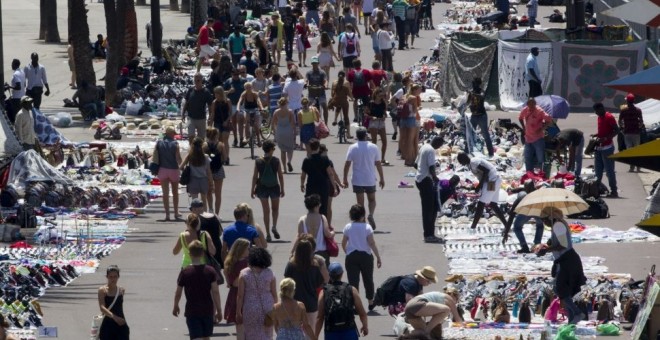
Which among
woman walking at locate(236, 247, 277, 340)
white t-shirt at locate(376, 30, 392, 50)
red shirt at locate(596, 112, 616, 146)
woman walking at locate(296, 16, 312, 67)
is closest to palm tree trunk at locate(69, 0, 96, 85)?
woman walking at locate(296, 16, 312, 67)

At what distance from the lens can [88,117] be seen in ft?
116

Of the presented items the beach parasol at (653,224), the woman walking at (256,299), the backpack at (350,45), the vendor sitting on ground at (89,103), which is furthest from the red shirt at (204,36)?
the beach parasol at (653,224)

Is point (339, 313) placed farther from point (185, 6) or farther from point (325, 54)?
point (185, 6)

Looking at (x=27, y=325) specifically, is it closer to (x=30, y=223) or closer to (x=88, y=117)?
(x=30, y=223)

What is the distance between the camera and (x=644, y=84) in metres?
12.3

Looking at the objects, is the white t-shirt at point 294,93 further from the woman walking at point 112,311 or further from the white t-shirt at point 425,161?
the woman walking at point 112,311

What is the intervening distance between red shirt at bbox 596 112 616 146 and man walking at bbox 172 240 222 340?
11532 millimetres

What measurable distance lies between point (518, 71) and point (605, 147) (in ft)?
31.0

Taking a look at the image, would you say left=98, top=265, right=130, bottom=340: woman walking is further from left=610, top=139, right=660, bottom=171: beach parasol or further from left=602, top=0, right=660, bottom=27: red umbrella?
left=610, top=139, right=660, bottom=171: beach parasol

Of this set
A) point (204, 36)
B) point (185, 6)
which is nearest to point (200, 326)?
point (204, 36)

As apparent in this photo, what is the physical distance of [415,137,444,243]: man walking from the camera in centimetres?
2300

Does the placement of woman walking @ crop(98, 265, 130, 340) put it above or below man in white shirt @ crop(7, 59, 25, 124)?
above

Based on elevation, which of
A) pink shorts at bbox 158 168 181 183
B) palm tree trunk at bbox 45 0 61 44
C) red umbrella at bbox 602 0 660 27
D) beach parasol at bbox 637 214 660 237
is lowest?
palm tree trunk at bbox 45 0 61 44

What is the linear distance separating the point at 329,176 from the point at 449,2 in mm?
40579
